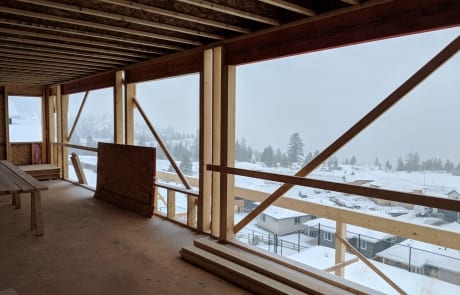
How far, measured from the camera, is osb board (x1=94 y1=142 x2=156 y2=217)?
5.87 meters

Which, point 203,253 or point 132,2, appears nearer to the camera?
point 132,2

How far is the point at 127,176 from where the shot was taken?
639 centimetres

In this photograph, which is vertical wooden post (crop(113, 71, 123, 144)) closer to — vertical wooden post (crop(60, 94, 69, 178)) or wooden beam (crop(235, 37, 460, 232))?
vertical wooden post (crop(60, 94, 69, 178))

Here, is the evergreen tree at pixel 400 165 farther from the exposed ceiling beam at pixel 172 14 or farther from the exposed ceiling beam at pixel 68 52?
the exposed ceiling beam at pixel 68 52

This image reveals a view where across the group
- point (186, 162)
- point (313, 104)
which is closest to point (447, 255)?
point (313, 104)

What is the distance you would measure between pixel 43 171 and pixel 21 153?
1.48 metres

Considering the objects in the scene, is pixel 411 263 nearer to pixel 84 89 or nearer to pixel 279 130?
pixel 279 130

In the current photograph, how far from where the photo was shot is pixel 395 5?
116 inches

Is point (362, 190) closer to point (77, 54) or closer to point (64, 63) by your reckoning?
point (77, 54)

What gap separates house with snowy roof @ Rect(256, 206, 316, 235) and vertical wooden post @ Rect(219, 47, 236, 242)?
8.10 feet

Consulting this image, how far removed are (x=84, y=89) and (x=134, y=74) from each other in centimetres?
261

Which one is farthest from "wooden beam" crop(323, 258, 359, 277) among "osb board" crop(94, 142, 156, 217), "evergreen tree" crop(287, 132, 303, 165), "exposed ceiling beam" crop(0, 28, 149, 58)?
"exposed ceiling beam" crop(0, 28, 149, 58)

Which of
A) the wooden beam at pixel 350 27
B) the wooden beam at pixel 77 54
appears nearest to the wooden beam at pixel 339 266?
the wooden beam at pixel 350 27

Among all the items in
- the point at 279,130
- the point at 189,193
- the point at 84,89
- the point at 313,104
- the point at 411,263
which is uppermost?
the point at 84,89
